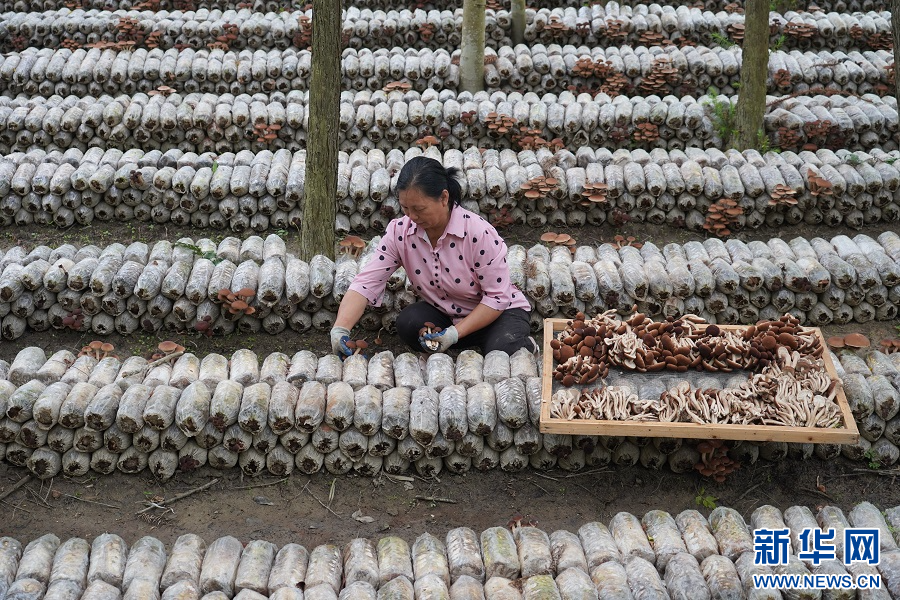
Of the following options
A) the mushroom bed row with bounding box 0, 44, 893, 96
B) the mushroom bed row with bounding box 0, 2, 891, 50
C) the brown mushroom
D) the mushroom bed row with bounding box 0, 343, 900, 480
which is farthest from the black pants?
the mushroom bed row with bounding box 0, 2, 891, 50

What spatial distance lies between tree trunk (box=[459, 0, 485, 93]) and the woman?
4350 mm

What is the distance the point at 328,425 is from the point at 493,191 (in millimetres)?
3025

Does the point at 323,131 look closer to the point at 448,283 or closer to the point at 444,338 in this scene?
the point at 448,283

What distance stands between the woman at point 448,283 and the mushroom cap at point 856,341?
1.91m

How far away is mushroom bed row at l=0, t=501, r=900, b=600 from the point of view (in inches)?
134

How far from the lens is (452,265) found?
4.79m

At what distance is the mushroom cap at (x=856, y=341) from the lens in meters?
5.27

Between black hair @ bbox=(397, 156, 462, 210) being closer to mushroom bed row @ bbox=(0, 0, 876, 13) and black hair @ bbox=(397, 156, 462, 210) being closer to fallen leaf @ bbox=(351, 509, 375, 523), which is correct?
fallen leaf @ bbox=(351, 509, 375, 523)

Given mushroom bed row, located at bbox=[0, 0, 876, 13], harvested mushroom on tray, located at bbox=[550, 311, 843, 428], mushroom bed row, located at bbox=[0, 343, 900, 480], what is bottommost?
mushroom bed row, located at bbox=[0, 343, 900, 480]

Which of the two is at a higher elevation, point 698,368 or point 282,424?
point 698,368

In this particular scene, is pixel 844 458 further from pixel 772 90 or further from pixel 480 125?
pixel 772 90

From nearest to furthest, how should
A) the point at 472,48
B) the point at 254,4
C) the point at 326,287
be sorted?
the point at 326,287
the point at 472,48
the point at 254,4

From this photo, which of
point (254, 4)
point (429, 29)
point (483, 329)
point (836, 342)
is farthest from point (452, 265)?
point (254, 4)

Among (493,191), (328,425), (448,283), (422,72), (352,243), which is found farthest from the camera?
(422,72)
